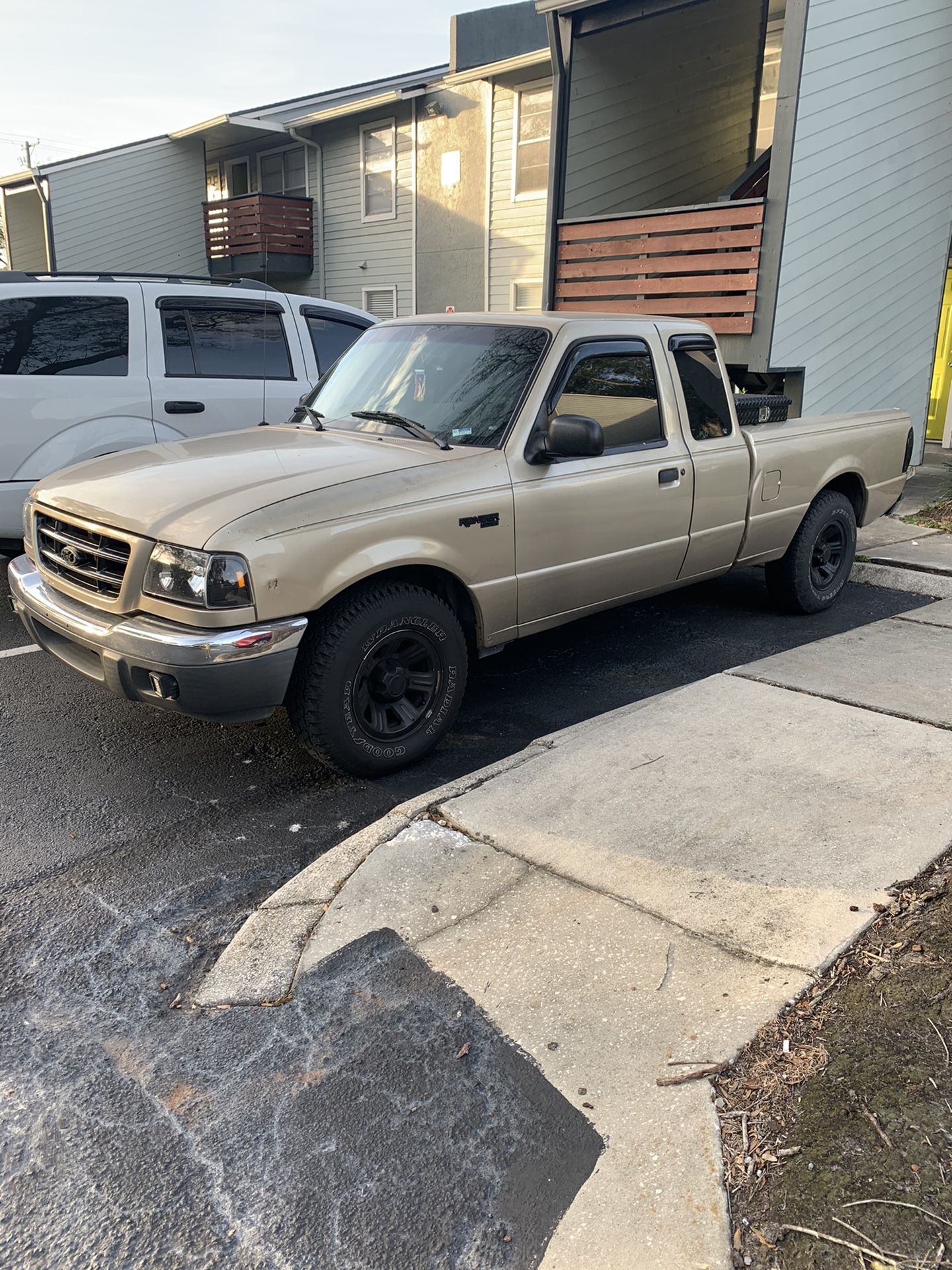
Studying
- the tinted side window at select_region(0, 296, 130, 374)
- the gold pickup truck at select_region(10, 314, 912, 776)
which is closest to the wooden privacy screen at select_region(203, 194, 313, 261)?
the tinted side window at select_region(0, 296, 130, 374)

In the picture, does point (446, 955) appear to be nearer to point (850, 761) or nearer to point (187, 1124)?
point (187, 1124)

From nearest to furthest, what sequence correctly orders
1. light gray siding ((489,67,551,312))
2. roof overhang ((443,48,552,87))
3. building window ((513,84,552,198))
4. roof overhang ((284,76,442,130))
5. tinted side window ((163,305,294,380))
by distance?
tinted side window ((163,305,294,380))
roof overhang ((443,48,552,87))
building window ((513,84,552,198))
light gray siding ((489,67,551,312))
roof overhang ((284,76,442,130))

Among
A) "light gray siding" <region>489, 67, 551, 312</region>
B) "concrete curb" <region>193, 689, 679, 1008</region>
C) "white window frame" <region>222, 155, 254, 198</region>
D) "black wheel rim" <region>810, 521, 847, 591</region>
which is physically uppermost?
"white window frame" <region>222, 155, 254, 198</region>

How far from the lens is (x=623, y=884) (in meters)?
3.07

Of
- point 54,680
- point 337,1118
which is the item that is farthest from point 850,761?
point 54,680

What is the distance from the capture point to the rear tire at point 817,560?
616 centimetres

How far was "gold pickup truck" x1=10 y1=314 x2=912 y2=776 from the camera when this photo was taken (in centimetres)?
355

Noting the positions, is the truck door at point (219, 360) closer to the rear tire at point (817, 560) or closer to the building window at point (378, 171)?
the rear tire at point (817, 560)

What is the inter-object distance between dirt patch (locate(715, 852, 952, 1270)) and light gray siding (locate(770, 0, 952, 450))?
25.8 ft

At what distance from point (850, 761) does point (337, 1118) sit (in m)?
2.50

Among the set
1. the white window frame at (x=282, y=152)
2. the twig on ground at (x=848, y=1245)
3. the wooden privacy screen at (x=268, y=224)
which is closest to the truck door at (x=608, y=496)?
the twig on ground at (x=848, y=1245)

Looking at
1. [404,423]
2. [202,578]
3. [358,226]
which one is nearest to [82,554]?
[202,578]

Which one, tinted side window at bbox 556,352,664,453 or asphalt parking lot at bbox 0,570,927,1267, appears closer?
asphalt parking lot at bbox 0,570,927,1267

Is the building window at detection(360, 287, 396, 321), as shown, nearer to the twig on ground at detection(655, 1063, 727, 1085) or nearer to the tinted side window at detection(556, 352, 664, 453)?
the tinted side window at detection(556, 352, 664, 453)
